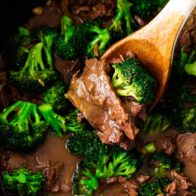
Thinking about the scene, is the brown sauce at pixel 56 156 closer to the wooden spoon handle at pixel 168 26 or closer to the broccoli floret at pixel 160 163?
the broccoli floret at pixel 160 163

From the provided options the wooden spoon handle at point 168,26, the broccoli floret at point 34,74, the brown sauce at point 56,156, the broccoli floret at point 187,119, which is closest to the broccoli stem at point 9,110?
the broccoli floret at point 34,74

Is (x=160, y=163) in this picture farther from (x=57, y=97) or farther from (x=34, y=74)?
(x=34, y=74)

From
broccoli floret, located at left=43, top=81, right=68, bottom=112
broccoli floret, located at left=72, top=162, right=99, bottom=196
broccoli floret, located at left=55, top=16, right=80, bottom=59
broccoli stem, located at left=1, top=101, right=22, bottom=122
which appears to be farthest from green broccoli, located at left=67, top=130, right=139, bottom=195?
broccoli floret, located at left=55, top=16, right=80, bottom=59

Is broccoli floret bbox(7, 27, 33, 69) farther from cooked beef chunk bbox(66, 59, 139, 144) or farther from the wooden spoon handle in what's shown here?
the wooden spoon handle

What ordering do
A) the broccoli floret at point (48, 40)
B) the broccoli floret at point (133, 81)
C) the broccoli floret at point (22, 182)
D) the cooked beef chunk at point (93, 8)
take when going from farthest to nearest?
the cooked beef chunk at point (93, 8)
the broccoli floret at point (48, 40)
the broccoli floret at point (22, 182)
the broccoli floret at point (133, 81)

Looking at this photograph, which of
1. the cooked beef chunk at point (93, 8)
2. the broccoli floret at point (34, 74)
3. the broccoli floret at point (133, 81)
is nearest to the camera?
the broccoli floret at point (133, 81)

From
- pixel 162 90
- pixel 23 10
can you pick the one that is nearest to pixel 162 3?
pixel 162 90
